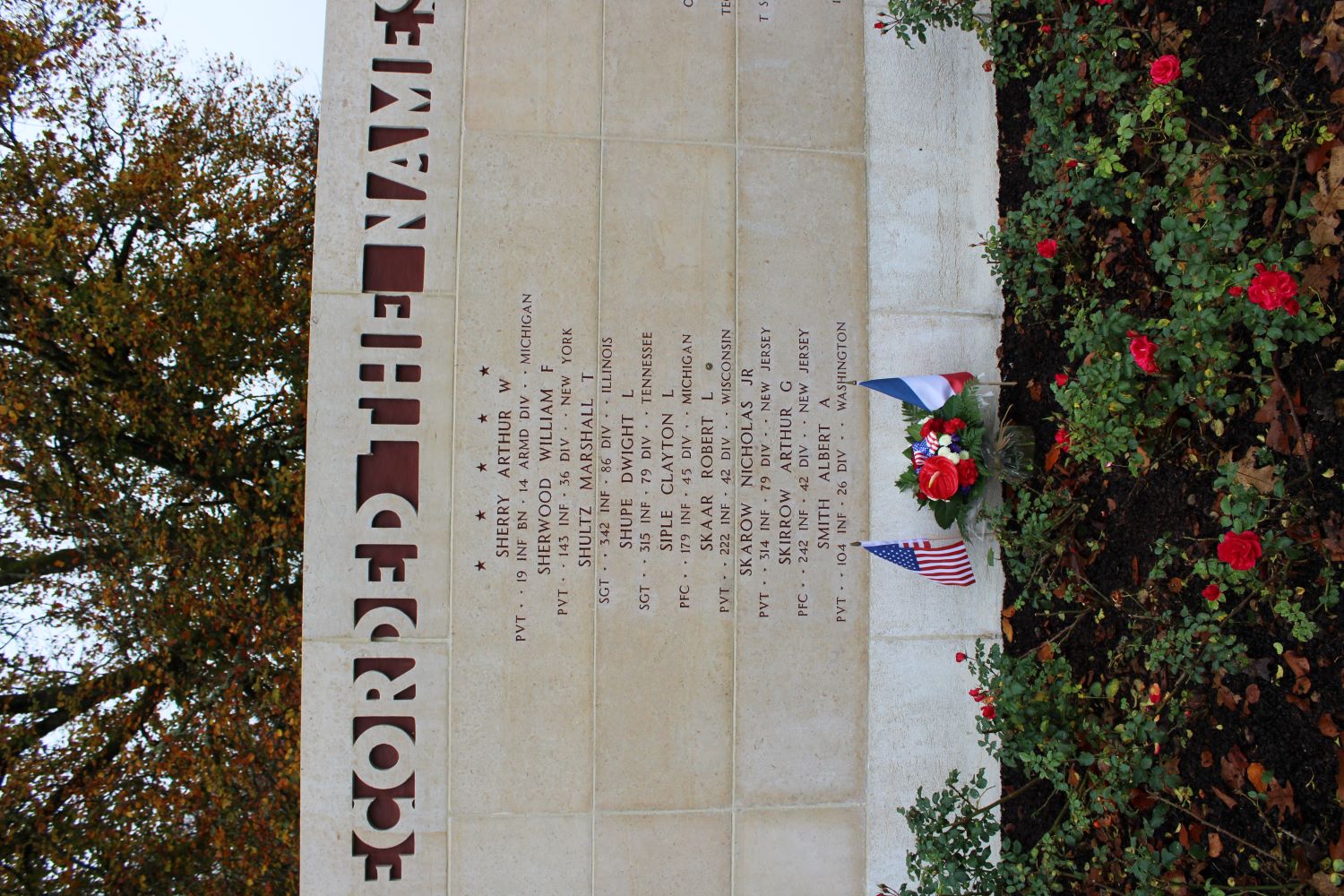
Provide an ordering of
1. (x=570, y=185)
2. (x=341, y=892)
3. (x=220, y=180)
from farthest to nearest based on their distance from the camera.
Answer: (x=220, y=180) → (x=570, y=185) → (x=341, y=892)

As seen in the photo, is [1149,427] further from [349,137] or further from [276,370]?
[276,370]

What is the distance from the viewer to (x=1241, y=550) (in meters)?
4.02

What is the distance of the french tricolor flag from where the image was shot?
635 cm

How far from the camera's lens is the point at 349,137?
654 cm

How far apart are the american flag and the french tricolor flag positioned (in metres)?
1.01

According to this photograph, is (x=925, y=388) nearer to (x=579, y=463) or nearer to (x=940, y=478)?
(x=940, y=478)

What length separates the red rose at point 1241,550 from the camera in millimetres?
4000

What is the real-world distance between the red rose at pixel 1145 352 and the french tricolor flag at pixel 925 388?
62.9 inches

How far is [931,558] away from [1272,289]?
9.66 feet

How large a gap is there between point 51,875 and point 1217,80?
12299 mm

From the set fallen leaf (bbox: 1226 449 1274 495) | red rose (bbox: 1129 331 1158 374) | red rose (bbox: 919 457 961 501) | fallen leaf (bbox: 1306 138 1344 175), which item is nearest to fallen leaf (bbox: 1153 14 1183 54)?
fallen leaf (bbox: 1306 138 1344 175)

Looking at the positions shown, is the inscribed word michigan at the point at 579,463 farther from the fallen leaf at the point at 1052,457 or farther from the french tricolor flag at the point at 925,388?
the fallen leaf at the point at 1052,457

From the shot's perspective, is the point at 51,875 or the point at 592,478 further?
the point at 51,875

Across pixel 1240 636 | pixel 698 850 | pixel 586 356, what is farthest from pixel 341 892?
pixel 1240 636
